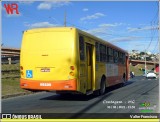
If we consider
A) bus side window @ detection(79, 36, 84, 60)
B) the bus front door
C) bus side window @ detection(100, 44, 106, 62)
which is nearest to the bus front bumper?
bus side window @ detection(79, 36, 84, 60)

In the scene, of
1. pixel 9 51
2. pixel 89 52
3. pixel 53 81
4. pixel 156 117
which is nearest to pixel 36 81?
pixel 53 81

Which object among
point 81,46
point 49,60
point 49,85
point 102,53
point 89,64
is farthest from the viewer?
point 102,53

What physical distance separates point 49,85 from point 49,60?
40.0 inches

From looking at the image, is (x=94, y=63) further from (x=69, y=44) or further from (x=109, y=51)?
(x=109, y=51)

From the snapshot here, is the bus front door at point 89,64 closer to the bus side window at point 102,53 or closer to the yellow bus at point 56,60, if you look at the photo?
the yellow bus at point 56,60

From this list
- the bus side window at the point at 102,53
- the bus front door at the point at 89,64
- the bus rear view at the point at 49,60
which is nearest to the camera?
the bus rear view at the point at 49,60

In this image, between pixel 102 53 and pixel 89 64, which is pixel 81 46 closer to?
pixel 89 64

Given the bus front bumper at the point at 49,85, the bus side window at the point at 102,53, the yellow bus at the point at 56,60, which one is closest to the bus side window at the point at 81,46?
the yellow bus at the point at 56,60

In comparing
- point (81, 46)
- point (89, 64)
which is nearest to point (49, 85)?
point (81, 46)

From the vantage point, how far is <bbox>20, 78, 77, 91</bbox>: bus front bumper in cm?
1375

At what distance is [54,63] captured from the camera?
46.3ft

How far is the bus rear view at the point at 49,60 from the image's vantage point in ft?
45.7

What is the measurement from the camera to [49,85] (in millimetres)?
14078

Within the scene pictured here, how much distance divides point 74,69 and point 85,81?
133 centimetres
